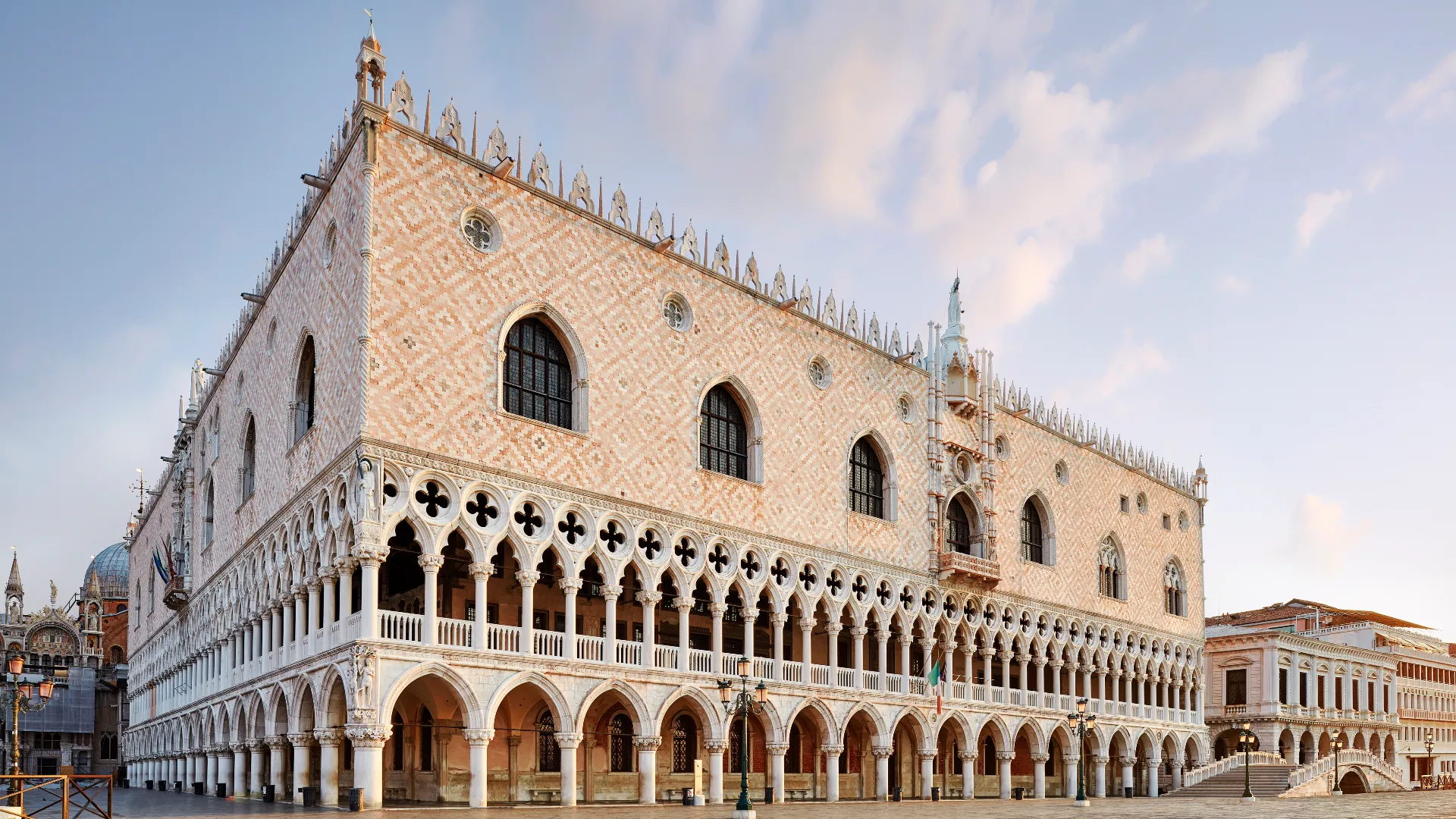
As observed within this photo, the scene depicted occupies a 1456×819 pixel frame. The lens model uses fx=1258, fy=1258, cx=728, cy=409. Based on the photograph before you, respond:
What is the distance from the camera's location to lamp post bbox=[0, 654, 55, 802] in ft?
75.4

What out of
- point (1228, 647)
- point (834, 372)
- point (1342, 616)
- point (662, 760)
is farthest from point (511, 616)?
point (1342, 616)

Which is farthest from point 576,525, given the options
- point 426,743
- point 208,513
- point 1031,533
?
point 1031,533

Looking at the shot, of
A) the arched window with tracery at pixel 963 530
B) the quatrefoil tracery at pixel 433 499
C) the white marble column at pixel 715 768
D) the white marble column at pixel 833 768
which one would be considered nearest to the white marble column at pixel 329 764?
the quatrefoil tracery at pixel 433 499

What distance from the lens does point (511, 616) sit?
28.5m

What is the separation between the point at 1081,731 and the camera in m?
34.3

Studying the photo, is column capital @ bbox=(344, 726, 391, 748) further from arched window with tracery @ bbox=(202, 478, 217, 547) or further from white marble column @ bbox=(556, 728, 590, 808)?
arched window with tracery @ bbox=(202, 478, 217, 547)

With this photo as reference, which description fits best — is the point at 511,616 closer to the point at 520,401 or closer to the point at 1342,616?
the point at 520,401

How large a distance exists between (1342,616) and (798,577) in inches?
2170

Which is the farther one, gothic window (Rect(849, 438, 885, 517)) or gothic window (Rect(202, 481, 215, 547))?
gothic window (Rect(202, 481, 215, 547))

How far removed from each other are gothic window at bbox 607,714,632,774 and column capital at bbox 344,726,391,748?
8611 mm

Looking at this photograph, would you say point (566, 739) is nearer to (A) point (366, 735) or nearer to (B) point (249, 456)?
(A) point (366, 735)

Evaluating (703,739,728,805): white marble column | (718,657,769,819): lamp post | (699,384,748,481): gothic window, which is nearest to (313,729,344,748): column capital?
(718,657,769,819): lamp post

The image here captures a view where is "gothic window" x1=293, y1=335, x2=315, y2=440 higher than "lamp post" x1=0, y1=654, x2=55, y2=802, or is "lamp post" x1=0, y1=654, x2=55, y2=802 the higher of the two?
"gothic window" x1=293, y1=335, x2=315, y2=440

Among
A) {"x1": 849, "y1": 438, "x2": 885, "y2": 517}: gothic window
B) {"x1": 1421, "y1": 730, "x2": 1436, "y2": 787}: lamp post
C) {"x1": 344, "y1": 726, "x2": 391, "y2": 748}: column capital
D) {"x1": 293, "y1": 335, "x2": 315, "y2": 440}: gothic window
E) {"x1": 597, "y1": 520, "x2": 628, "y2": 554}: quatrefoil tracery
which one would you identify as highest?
{"x1": 293, "y1": 335, "x2": 315, "y2": 440}: gothic window
